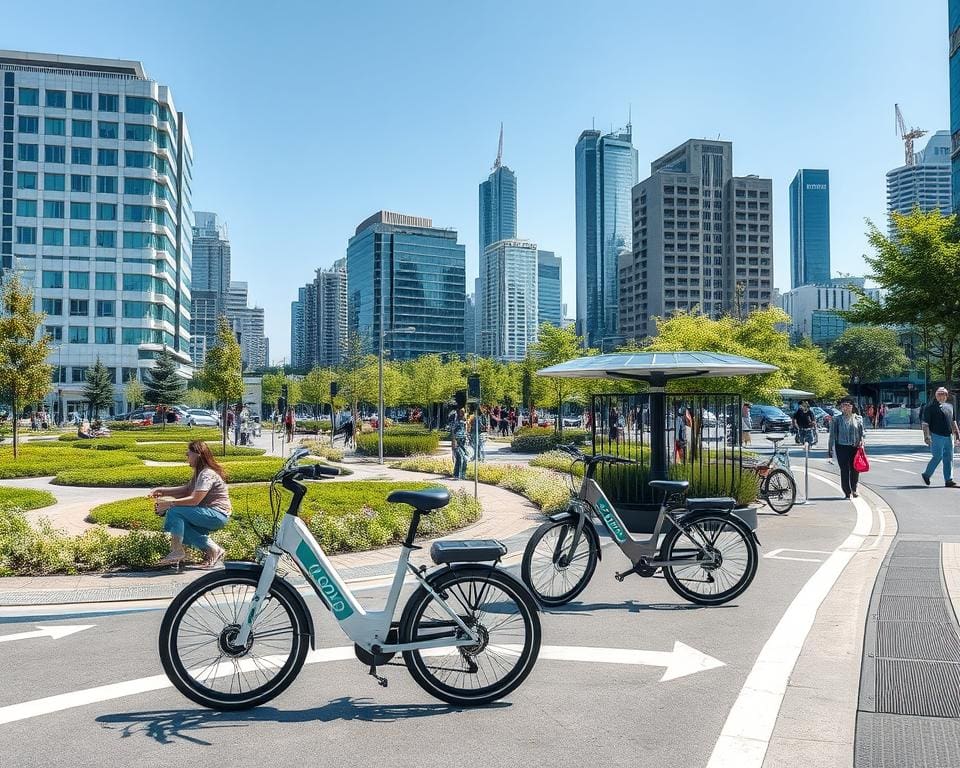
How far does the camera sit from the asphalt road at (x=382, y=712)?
3.84 meters

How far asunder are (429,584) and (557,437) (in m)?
28.1

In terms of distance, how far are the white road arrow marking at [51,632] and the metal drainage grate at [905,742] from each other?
547cm

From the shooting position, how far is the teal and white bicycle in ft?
14.4

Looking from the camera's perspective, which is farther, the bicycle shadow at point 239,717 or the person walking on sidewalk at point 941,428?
the person walking on sidewalk at point 941,428

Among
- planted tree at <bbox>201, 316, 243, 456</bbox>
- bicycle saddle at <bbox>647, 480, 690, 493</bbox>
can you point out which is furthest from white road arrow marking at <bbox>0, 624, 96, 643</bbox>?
planted tree at <bbox>201, 316, 243, 456</bbox>

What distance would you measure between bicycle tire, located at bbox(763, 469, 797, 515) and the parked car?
27325 mm

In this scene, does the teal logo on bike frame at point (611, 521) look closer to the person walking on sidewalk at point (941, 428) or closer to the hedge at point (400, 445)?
the person walking on sidewalk at point (941, 428)

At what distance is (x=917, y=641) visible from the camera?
564 centimetres

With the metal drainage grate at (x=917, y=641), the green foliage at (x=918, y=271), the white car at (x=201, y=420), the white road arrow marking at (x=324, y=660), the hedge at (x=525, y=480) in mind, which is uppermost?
the green foliage at (x=918, y=271)

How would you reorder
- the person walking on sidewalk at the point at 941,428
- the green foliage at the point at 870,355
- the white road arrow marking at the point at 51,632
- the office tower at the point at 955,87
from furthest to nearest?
the green foliage at the point at 870,355, the office tower at the point at 955,87, the person walking on sidewalk at the point at 941,428, the white road arrow marking at the point at 51,632

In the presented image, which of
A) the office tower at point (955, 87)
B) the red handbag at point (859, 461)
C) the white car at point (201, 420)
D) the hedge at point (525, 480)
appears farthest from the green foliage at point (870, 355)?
the red handbag at point (859, 461)

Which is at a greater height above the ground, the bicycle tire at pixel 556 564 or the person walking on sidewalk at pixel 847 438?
the person walking on sidewalk at pixel 847 438

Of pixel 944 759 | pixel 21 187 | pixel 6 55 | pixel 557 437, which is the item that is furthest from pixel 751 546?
pixel 6 55

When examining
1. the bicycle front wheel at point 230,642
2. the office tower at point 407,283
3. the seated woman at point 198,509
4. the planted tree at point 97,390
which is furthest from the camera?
the office tower at point 407,283
